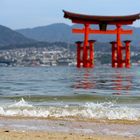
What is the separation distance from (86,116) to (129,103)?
121 inches

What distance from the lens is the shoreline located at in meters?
6.12

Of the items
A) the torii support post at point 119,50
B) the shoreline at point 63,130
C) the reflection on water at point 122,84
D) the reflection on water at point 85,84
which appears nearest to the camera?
the shoreline at point 63,130

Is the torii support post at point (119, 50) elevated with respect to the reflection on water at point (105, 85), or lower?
elevated

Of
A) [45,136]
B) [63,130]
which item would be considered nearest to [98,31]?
[63,130]

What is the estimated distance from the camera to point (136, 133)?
260 inches

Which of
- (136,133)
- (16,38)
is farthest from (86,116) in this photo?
(16,38)

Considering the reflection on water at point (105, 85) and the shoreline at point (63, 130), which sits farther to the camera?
the reflection on water at point (105, 85)

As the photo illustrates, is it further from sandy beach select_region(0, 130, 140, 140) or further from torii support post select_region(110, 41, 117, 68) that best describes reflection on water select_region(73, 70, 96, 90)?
torii support post select_region(110, 41, 117, 68)

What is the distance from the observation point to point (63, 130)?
269 inches

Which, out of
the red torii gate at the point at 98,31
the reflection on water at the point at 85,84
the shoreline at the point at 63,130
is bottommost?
the reflection on water at the point at 85,84

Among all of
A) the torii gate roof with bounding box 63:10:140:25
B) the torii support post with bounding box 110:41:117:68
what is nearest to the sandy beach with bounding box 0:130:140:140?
the torii gate roof with bounding box 63:10:140:25

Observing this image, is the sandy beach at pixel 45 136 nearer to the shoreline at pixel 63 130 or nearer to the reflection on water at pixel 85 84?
the shoreline at pixel 63 130

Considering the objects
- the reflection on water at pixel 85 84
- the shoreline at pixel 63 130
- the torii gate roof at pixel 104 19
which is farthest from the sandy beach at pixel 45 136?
the torii gate roof at pixel 104 19

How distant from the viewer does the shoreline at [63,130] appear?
6.12m
